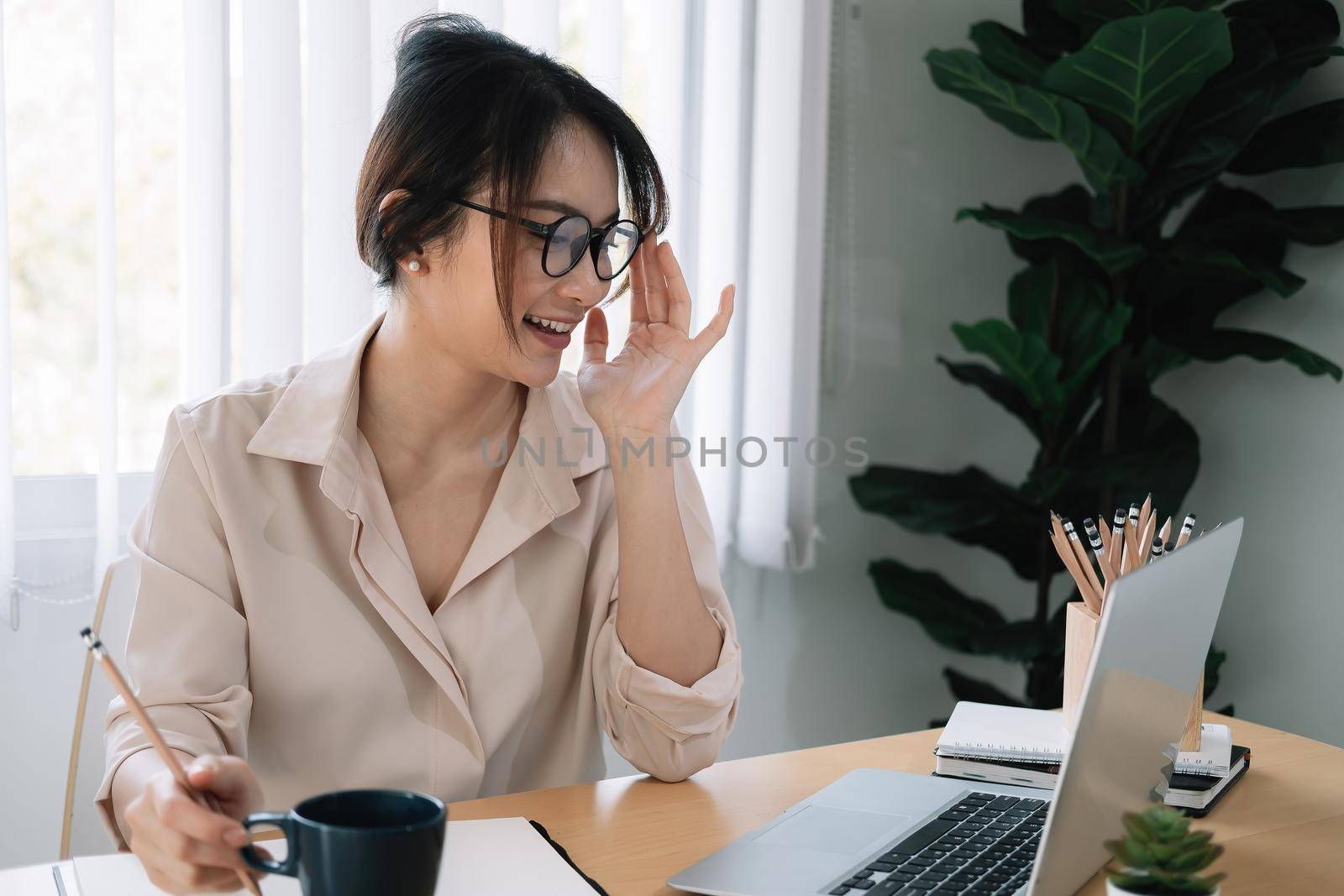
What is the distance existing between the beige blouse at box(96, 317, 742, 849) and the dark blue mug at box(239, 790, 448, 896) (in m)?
0.45

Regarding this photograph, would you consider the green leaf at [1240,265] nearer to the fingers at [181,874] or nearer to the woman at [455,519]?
the woman at [455,519]

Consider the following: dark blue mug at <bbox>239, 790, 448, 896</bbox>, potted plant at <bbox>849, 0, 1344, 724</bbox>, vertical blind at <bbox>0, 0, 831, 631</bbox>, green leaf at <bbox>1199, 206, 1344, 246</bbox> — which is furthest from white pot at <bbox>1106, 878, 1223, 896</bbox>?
green leaf at <bbox>1199, 206, 1344, 246</bbox>

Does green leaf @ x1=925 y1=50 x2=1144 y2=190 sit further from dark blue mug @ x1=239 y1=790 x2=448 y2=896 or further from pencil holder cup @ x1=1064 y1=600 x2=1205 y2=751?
dark blue mug @ x1=239 y1=790 x2=448 y2=896

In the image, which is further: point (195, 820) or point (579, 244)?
point (579, 244)

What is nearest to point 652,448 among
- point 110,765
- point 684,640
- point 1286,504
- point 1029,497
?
point 684,640

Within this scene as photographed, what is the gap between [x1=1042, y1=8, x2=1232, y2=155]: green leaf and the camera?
6.14ft

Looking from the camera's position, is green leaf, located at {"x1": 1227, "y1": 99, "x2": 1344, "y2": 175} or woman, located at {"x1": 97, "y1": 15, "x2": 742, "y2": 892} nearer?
woman, located at {"x1": 97, "y1": 15, "x2": 742, "y2": 892}

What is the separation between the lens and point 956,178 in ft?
8.22

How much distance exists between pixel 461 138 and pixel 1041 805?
0.82 meters

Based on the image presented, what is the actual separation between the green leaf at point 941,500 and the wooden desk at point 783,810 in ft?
3.29

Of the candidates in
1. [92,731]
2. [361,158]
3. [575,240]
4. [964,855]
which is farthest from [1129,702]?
[361,158]

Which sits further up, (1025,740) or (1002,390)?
(1002,390)

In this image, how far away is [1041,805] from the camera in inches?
39.0

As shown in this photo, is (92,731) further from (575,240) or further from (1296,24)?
(1296,24)
